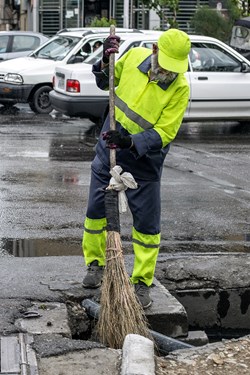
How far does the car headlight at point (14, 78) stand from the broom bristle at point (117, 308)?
13514mm

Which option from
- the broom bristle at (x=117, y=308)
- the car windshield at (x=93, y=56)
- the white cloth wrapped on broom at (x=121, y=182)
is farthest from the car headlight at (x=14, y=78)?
the broom bristle at (x=117, y=308)

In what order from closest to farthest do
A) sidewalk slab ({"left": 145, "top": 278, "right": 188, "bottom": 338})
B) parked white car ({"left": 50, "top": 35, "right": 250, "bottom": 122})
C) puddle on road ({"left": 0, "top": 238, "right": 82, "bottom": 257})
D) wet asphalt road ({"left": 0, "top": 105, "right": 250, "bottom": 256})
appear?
1. sidewalk slab ({"left": 145, "top": 278, "right": 188, "bottom": 338})
2. puddle on road ({"left": 0, "top": 238, "right": 82, "bottom": 257})
3. wet asphalt road ({"left": 0, "top": 105, "right": 250, "bottom": 256})
4. parked white car ({"left": 50, "top": 35, "right": 250, "bottom": 122})

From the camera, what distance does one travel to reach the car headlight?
19234mm

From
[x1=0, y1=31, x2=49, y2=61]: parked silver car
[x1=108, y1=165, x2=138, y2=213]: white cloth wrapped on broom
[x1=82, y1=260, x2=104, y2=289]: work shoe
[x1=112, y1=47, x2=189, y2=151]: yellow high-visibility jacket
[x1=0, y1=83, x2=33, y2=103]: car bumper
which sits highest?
[x1=112, y1=47, x2=189, y2=151]: yellow high-visibility jacket

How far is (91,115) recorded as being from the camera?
53.5 feet

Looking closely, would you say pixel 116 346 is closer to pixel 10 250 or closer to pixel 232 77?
pixel 10 250

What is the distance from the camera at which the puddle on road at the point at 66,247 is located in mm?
8070

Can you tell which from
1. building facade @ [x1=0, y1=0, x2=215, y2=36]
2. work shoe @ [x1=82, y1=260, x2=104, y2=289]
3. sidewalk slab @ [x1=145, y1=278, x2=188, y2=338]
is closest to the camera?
sidewalk slab @ [x1=145, y1=278, x2=188, y2=338]

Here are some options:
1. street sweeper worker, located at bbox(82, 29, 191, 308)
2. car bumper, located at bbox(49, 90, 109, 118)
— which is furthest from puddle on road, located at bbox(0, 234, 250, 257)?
car bumper, located at bbox(49, 90, 109, 118)

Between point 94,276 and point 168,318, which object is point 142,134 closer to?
point 94,276

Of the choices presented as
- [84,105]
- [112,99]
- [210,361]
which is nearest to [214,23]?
[84,105]

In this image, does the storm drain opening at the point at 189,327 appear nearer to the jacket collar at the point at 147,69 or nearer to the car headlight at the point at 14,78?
the jacket collar at the point at 147,69

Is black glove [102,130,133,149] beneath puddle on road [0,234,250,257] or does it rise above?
above

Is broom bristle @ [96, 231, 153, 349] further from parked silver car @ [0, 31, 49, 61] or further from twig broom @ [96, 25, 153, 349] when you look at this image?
parked silver car @ [0, 31, 49, 61]
